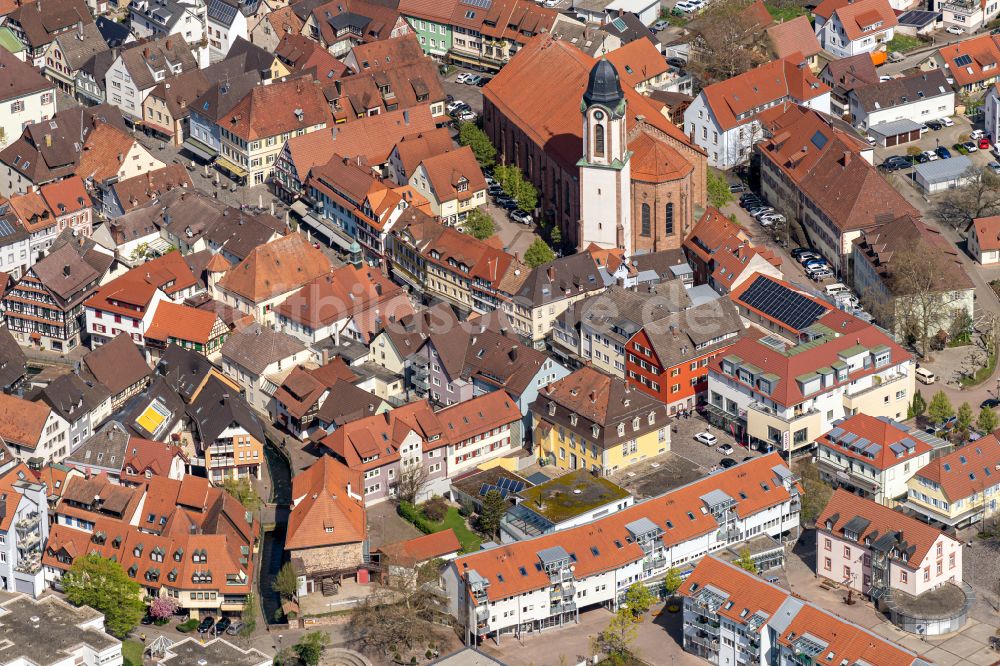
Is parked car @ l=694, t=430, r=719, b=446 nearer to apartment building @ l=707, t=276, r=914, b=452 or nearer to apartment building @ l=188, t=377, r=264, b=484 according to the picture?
apartment building @ l=707, t=276, r=914, b=452

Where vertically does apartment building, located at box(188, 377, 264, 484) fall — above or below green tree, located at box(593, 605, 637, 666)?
above

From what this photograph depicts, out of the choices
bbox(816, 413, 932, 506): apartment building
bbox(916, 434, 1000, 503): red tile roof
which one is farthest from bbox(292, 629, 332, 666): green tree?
bbox(916, 434, 1000, 503): red tile roof

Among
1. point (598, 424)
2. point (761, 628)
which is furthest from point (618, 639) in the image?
point (598, 424)

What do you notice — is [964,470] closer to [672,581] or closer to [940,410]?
[940,410]

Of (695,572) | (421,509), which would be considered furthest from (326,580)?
(695,572)

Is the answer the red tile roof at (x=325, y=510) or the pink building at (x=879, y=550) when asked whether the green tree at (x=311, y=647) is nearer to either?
the red tile roof at (x=325, y=510)

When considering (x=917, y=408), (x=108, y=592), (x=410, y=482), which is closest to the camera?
(x=108, y=592)
